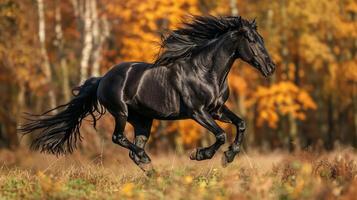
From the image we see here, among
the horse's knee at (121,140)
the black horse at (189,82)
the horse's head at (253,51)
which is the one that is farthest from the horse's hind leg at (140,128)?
the horse's head at (253,51)

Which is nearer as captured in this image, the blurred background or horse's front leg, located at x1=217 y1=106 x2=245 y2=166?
horse's front leg, located at x1=217 y1=106 x2=245 y2=166

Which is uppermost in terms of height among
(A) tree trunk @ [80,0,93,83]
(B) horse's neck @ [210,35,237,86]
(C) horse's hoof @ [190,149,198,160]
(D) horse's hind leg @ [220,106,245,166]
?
(B) horse's neck @ [210,35,237,86]

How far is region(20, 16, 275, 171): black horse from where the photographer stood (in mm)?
10008

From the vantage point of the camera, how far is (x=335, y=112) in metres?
38.6

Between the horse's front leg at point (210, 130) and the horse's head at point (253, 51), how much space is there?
3.04ft

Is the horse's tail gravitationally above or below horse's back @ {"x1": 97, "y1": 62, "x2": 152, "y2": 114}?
below

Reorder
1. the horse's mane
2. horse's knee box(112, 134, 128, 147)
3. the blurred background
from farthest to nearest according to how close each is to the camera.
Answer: the blurred background, horse's knee box(112, 134, 128, 147), the horse's mane

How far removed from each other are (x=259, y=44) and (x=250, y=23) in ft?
1.10

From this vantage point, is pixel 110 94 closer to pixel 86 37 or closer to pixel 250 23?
pixel 250 23

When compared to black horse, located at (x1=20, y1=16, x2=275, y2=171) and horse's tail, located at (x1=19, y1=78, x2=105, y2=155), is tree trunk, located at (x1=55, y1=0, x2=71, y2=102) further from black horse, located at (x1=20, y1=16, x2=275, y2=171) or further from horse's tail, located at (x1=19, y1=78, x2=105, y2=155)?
black horse, located at (x1=20, y1=16, x2=275, y2=171)

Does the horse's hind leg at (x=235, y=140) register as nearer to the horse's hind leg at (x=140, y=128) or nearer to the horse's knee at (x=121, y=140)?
the horse's hind leg at (x=140, y=128)

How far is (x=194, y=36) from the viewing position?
1070 centimetres

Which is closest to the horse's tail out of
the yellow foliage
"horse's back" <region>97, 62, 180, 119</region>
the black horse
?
the black horse

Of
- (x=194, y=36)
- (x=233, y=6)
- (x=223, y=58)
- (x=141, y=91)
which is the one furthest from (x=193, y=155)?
(x=233, y=6)
